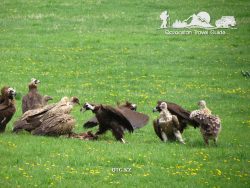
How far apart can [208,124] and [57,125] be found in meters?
4.31

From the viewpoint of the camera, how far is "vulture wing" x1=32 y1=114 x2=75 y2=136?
20.3m

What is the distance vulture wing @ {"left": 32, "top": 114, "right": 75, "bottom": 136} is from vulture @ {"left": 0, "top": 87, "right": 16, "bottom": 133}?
3.24 ft

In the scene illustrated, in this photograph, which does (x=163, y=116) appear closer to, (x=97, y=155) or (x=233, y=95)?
(x=97, y=155)

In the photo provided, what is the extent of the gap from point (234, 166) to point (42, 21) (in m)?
29.1

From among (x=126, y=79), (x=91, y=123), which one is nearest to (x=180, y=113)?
(x=91, y=123)

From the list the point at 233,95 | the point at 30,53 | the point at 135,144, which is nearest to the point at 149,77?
the point at 233,95

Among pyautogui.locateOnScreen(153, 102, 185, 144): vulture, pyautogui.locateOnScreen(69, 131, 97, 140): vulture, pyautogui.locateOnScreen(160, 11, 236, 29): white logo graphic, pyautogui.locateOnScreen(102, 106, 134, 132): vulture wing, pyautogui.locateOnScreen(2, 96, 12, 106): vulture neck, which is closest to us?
pyautogui.locateOnScreen(153, 102, 185, 144): vulture

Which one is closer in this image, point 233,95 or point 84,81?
point 233,95

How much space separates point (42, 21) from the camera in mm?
44906

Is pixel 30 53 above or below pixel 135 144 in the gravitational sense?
above

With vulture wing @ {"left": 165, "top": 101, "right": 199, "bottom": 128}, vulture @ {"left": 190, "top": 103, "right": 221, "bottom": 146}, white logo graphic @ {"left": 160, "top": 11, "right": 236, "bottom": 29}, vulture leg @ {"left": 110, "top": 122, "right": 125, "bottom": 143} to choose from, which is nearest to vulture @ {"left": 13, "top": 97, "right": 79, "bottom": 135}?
vulture leg @ {"left": 110, "top": 122, "right": 125, "bottom": 143}

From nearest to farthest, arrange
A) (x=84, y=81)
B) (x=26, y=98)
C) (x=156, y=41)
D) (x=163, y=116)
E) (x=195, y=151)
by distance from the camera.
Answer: (x=195, y=151), (x=163, y=116), (x=26, y=98), (x=84, y=81), (x=156, y=41)

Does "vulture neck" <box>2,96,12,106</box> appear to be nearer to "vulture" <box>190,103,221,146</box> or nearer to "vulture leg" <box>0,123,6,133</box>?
"vulture leg" <box>0,123,6,133</box>

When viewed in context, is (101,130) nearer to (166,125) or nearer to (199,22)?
(166,125)
